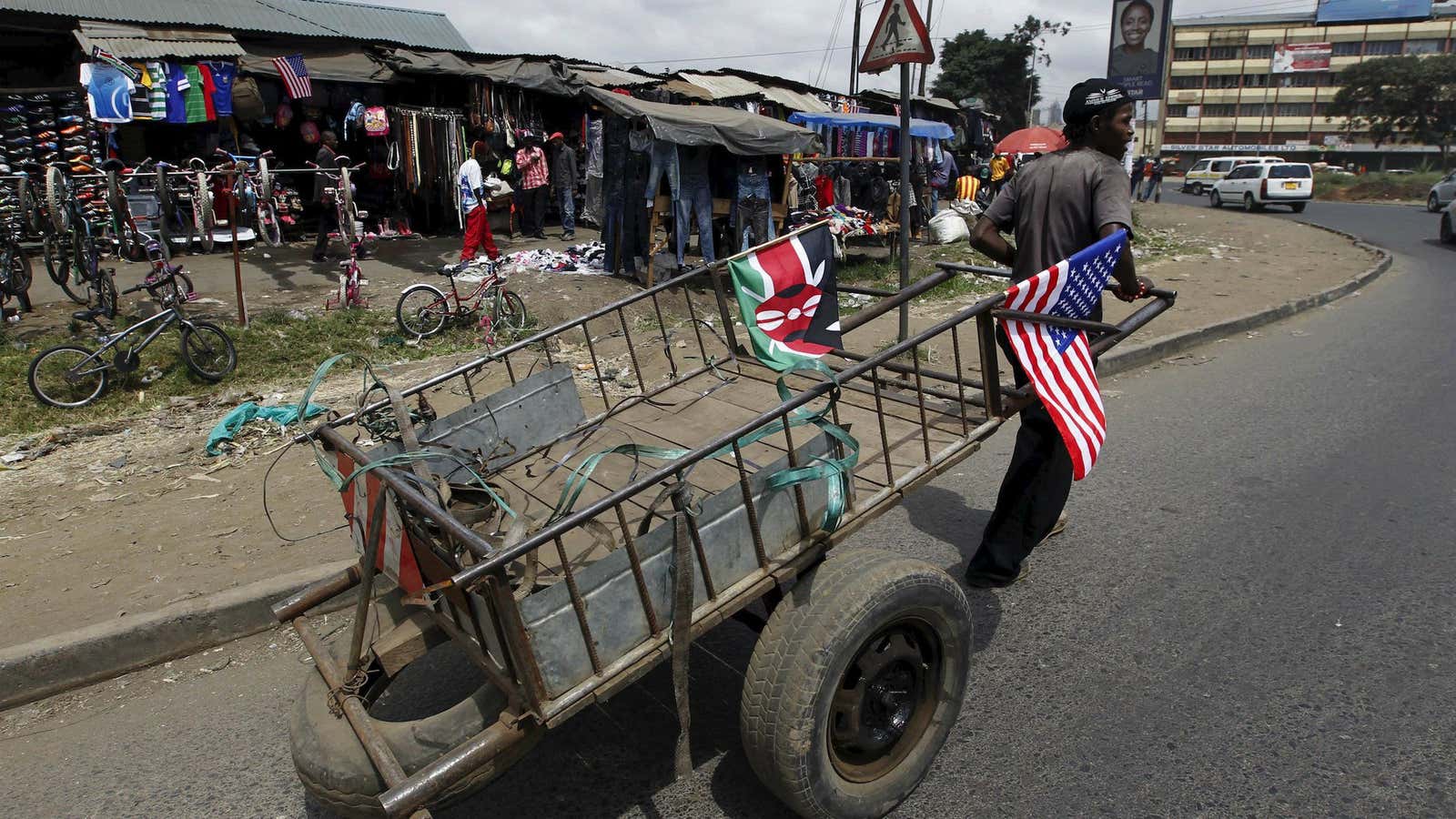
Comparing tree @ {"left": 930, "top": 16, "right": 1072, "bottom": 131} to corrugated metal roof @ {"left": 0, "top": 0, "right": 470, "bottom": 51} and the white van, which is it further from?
corrugated metal roof @ {"left": 0, "top": 0, "right": 470, "bottom": 51}

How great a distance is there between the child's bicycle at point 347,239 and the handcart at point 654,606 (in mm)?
7070

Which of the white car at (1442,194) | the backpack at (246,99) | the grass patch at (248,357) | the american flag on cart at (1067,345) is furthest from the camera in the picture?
the white car at (1442,194)

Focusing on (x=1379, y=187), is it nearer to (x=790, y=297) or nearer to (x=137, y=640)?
(x=790, y=297)

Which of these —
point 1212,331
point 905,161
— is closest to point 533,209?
point 905,161

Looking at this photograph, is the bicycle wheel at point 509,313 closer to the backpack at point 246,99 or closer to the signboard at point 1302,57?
the backpack at point 246,99

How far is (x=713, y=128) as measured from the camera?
10188 millimetres

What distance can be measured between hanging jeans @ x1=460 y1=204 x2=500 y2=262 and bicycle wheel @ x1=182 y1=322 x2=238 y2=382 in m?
3.80

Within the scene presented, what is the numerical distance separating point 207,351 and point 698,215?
5959 mm

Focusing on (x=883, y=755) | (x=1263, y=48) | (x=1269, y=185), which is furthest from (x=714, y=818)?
(x=1263, y=48)

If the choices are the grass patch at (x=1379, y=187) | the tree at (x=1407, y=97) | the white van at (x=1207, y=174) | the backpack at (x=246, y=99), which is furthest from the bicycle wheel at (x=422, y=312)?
the tree at (x=1407, y=97)

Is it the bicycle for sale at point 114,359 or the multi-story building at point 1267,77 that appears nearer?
the bicycle for sale at point 114,359

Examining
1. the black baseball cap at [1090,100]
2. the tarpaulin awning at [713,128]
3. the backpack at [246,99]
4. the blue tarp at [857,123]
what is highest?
the backpack at [246,99]

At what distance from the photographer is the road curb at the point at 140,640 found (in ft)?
10.6

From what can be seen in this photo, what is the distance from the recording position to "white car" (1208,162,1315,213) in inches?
990
